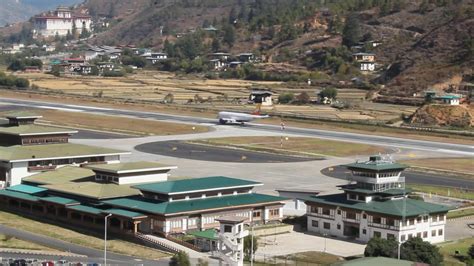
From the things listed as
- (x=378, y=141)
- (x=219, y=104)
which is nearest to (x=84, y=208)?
(x=378, y=141)

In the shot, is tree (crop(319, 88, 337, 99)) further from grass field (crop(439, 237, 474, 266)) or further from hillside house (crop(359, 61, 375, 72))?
grass field (crop(439, 237, 474, 266))

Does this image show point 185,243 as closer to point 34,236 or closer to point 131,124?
point 34,236

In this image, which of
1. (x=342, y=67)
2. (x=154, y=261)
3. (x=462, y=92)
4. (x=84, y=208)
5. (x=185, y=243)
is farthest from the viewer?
(x=342, y=67)

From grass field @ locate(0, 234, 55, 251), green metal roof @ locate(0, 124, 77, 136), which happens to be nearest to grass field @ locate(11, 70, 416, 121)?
green metal roof @ locate(0, 124, 77, 136)

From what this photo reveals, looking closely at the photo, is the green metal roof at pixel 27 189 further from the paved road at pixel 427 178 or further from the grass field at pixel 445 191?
the grass field at pixel 445 191

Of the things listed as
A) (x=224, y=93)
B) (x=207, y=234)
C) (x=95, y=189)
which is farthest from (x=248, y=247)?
(x=224, y=93)

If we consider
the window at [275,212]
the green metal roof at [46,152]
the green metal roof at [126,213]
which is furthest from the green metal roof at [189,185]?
the green metal roof at [46,152]
